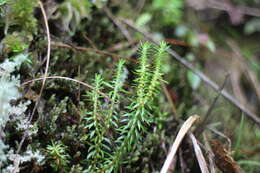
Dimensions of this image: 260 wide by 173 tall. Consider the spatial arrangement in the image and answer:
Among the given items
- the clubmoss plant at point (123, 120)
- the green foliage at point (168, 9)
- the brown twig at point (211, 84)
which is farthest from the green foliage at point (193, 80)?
the clubmoss plant at point (123, 120)

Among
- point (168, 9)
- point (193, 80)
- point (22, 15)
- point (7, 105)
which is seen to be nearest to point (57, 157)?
point (7, 105)

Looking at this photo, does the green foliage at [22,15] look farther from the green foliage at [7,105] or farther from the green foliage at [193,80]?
the green foliage at [193,80]

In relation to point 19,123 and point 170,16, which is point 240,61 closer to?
point 170,16

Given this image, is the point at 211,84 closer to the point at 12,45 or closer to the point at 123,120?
the point at 123,120

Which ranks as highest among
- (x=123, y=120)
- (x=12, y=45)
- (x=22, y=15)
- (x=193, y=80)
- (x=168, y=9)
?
(x=168, y=9)

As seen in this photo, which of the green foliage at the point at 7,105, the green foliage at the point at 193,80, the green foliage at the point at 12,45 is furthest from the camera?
the green foliage at the point at 193,80

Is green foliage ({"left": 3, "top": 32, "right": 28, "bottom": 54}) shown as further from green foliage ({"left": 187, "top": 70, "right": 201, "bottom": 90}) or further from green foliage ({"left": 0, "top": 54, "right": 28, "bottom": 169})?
green foliage ({"left": 187, "top": 70, "right": 201, "bottom": 90})

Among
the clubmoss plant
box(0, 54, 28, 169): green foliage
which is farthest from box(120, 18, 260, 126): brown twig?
box(0, 54, 28, 169): green foliage

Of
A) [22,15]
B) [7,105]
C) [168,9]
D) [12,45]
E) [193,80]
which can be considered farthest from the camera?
[168,9]

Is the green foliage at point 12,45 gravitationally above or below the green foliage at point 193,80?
above

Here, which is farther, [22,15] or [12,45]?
[22,15]

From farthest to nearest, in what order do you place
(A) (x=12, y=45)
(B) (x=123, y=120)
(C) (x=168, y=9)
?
(C) (x=168, y=9)
(A) (x=12, y=45)
(B) (x=123, y=120)

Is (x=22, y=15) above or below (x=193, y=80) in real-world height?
above
